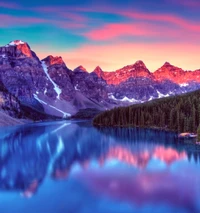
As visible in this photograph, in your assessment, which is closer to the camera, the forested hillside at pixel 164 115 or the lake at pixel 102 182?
the lake at pixel 102 182

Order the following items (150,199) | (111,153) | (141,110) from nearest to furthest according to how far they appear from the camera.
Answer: (150,199) → (111,153) → (141,110)

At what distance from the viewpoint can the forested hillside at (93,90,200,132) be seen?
112 metres

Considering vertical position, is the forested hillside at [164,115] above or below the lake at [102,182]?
above

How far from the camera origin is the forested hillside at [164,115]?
111500mm

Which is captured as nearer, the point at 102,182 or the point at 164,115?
the point at 102,182

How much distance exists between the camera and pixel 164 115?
137 meters

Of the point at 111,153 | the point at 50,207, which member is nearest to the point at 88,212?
the point at 50,207

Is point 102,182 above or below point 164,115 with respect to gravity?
below

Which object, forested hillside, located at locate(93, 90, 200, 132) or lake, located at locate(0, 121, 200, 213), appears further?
forested hillside, located at locate(93, 90, 200, 132)

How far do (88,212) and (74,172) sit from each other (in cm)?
1868

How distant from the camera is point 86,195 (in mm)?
33656

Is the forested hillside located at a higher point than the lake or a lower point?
higher

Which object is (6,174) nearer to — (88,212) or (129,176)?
(129,176)

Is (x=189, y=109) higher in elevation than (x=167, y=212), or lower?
higher
